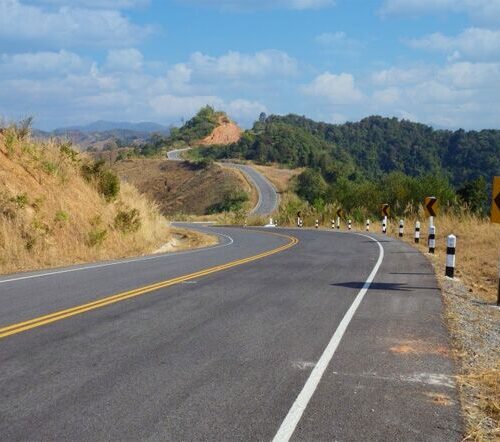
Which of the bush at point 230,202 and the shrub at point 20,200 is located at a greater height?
the shrub at point 20,200

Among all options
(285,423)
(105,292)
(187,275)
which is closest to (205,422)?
(285,423)

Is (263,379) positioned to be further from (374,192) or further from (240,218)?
(240,218)

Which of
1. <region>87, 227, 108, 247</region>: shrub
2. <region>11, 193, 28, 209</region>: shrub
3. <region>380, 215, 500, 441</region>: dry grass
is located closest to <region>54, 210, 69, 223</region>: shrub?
<region>87, 227, 108, 247</region>: shrub

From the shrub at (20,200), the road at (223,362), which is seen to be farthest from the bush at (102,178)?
the road at (223,362)

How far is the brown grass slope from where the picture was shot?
16938mm

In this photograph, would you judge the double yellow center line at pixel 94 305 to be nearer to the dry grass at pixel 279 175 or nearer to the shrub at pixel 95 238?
the shrub at pixel 95 238

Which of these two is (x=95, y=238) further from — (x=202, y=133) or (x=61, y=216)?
(x=202, y=133)

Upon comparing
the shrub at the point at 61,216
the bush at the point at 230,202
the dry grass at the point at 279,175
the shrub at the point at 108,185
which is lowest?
the bush at the point at 230,202

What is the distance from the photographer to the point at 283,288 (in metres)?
11.4

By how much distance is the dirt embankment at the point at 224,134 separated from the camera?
153m

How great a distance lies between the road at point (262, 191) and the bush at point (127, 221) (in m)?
49.9

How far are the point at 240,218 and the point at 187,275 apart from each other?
4370 cm

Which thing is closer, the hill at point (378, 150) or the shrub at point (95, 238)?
the shrub at point (95, 238)

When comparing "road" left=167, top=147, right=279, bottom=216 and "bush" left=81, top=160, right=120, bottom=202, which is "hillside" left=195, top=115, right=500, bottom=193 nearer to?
"road" left=167, top=147, right=279, bottom=216
